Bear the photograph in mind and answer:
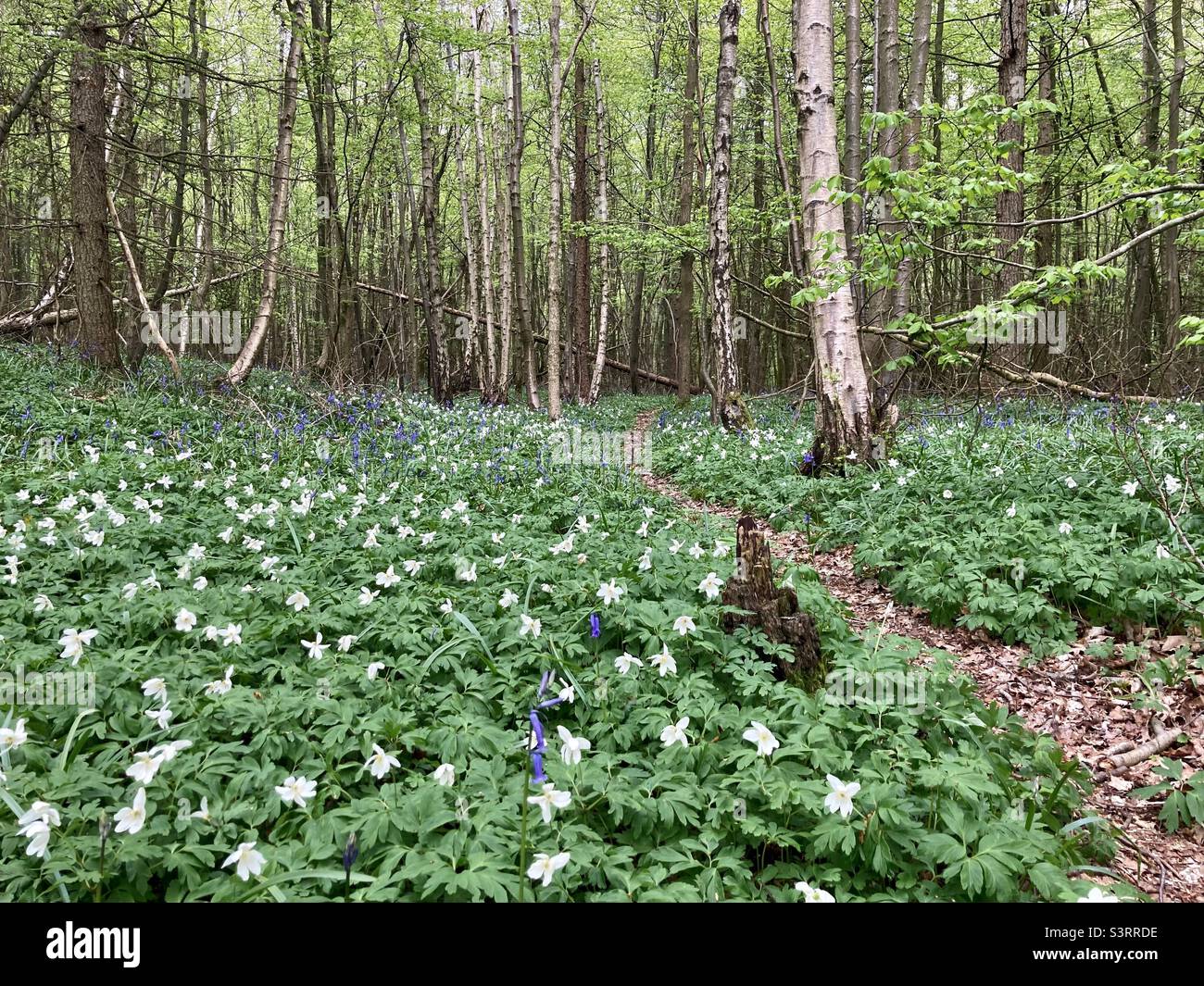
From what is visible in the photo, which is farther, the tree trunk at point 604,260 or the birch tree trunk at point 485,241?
the tree trunk at point 604,260

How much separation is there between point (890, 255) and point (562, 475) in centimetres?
386

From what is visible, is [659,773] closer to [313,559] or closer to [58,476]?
[313,559]

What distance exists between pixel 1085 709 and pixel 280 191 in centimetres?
1104

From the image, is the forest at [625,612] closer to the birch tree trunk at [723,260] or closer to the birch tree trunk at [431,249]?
the birch tree trunk at [723,260]

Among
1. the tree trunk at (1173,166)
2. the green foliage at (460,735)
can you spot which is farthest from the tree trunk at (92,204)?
the tree trunk at (1173,166)

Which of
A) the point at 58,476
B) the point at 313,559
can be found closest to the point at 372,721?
the point at 313,559

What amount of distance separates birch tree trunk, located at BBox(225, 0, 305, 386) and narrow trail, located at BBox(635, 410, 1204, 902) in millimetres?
8412

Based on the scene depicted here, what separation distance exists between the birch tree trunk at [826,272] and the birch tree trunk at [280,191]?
20.6 ft

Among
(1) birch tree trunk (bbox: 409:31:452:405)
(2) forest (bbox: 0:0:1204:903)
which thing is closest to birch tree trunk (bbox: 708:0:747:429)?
(2) forest (bbox: 0:0:1204:903)

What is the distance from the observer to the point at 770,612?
11.8 ft

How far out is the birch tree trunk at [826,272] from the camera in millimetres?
6984

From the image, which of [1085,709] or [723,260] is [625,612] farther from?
[723,260]

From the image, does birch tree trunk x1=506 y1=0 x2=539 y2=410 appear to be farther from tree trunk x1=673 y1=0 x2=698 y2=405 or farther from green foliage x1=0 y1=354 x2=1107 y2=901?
green foliage x1=0 y1=354 x2=1107 y2=901

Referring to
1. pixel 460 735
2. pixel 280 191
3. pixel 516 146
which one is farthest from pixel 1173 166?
Answer: pixel 460 735
